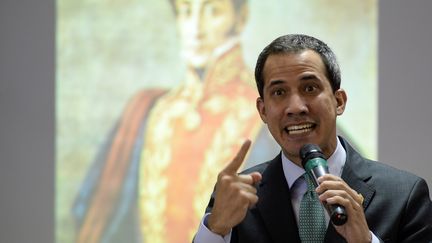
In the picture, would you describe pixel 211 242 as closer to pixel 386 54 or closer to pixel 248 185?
pixel 248 185

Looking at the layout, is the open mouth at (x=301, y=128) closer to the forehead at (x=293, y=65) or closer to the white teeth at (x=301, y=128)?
the white teeth at (x=301, y=128)

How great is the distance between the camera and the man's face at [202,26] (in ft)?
15.1

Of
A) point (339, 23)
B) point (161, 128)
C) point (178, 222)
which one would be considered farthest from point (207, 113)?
point (339, 23)

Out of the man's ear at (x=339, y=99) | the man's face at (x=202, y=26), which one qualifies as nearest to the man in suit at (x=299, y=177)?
the man's ear at (x=339, y=99)

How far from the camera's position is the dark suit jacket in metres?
2.07

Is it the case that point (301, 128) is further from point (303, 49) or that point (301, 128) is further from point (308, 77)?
point (303, 49)

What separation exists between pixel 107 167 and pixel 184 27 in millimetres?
1077

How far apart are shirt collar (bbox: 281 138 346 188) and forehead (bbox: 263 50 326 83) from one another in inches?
10.8

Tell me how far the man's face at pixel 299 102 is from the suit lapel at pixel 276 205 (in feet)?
0.32

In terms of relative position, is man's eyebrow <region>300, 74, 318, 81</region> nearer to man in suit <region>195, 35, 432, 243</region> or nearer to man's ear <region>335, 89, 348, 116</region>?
man in suit <region>195, 35, 432, 243</region>

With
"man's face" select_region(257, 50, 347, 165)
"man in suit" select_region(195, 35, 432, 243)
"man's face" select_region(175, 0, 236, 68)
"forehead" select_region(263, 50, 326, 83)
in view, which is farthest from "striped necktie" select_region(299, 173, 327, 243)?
"man's face" select_region(175, 0, 236, 68)

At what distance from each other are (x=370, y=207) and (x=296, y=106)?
38cm

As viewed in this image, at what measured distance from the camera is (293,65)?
2201 millimetres

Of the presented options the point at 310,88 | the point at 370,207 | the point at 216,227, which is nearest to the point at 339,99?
the point at 310,88
